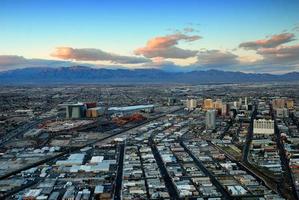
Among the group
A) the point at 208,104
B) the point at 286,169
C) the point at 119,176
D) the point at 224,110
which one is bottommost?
the point at 119,176

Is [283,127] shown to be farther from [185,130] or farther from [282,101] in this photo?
[282,101]

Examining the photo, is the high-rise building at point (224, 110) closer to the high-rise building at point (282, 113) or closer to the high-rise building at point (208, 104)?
the high-rise building at point (208, 104)

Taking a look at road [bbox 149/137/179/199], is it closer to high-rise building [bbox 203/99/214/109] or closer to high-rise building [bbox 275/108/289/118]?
high-rise building [bbox 275/108/289/118]

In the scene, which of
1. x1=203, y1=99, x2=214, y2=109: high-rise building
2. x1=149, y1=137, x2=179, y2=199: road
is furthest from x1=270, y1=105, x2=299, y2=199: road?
x1=203, y1=99, x2=214, y2=109: high-rise building

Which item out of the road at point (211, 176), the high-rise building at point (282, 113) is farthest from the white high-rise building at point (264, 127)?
the high-rise building at point (282, 113)

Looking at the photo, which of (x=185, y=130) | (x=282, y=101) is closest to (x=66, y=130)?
(x=185, y=130)

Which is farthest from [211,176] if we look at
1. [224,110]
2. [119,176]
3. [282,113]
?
[224,110]

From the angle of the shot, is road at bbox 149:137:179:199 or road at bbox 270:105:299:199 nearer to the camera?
road at bbox 270:105:299:199

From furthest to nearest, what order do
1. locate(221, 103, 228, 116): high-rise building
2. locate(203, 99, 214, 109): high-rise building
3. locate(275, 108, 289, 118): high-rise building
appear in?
locate(203, 99, 214, 109): high-rise building → locate(221, 103, 228, 116): high-rise building → locate(275, 108, 289, 118): high-rise building

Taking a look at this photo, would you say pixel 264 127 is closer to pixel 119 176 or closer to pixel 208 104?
pixel 119 176

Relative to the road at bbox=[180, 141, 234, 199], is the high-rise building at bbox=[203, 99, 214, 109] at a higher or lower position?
higher

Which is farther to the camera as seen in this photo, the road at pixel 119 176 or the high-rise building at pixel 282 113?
the high-rise building at pixel 282 113
